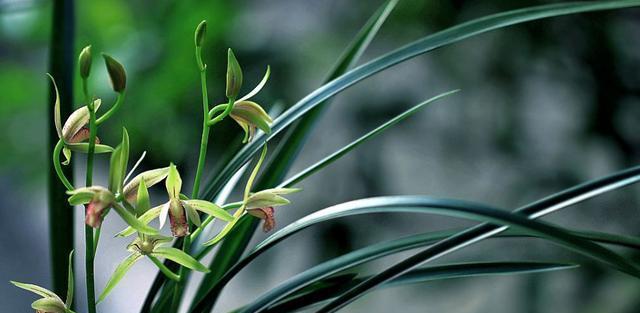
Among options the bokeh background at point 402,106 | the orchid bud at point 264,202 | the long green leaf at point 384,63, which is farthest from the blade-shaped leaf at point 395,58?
the bokeh background at point 402,106

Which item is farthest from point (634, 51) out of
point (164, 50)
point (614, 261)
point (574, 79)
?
point (614, 261)

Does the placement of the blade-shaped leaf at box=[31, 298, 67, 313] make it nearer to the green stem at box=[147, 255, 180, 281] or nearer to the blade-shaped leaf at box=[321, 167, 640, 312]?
the green stem at box=[147, 255, 180, 281]

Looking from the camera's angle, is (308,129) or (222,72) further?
(222,72)

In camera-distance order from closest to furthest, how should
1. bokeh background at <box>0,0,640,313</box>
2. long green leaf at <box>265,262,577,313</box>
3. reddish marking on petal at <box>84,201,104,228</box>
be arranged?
reddish marking on petal at <box>84,201,104,228</box> → long green leaf at <box>265,262,577,313</box> → bokeh background at <box>0,0,640,313</box>

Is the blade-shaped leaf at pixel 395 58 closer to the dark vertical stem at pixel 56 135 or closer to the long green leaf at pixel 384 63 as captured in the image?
the long green leaf at pixel 384 63

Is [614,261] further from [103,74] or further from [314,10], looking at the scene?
[314,10]

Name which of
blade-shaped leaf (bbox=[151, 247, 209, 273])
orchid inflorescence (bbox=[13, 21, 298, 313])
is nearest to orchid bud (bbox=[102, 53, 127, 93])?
orchid inflorescence (bbox=[13, 21, 298, 313])
